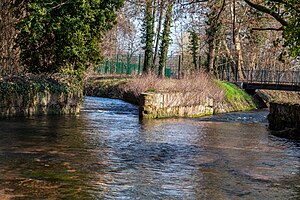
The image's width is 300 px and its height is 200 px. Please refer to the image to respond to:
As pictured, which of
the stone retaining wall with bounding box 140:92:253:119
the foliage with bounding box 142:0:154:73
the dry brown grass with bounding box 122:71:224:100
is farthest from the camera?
the foliage with bounding box 142:0:154:73

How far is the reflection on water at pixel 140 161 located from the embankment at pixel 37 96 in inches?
35.6

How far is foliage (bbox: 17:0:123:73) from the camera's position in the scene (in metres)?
20.3

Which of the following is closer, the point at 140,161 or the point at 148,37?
the point at 140,161

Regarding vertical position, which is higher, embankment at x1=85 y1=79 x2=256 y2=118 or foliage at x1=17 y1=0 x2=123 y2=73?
foliage at x1=17 y1=0 x2=123 y2=73

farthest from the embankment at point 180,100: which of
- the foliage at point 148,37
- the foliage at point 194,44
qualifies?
the foliage at point 194,44

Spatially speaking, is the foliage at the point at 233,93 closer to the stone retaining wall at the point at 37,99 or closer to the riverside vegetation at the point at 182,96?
the riverside vegetation at the point at 182,96

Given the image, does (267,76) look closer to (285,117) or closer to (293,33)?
(285,117)

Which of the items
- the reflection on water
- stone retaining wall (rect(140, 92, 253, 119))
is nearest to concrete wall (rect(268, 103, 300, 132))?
the reflection on water

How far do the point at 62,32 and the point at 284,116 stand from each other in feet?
29.4

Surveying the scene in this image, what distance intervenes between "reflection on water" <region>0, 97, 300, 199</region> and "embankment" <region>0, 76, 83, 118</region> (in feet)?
2.96

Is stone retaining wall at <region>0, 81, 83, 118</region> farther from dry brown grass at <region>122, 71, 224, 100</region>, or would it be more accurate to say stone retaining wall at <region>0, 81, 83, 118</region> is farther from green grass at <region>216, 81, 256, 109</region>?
green grass at <region>216, 81, 256, 109</region>

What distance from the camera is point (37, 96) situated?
19.3m

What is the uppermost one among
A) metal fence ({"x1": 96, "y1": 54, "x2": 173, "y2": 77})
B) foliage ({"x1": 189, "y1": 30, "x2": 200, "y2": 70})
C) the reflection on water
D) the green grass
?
foliage ({"x1": 189, "y1": 30, "x2": 200, "y2": 70})

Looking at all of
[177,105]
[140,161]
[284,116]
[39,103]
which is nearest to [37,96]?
[39,103]
